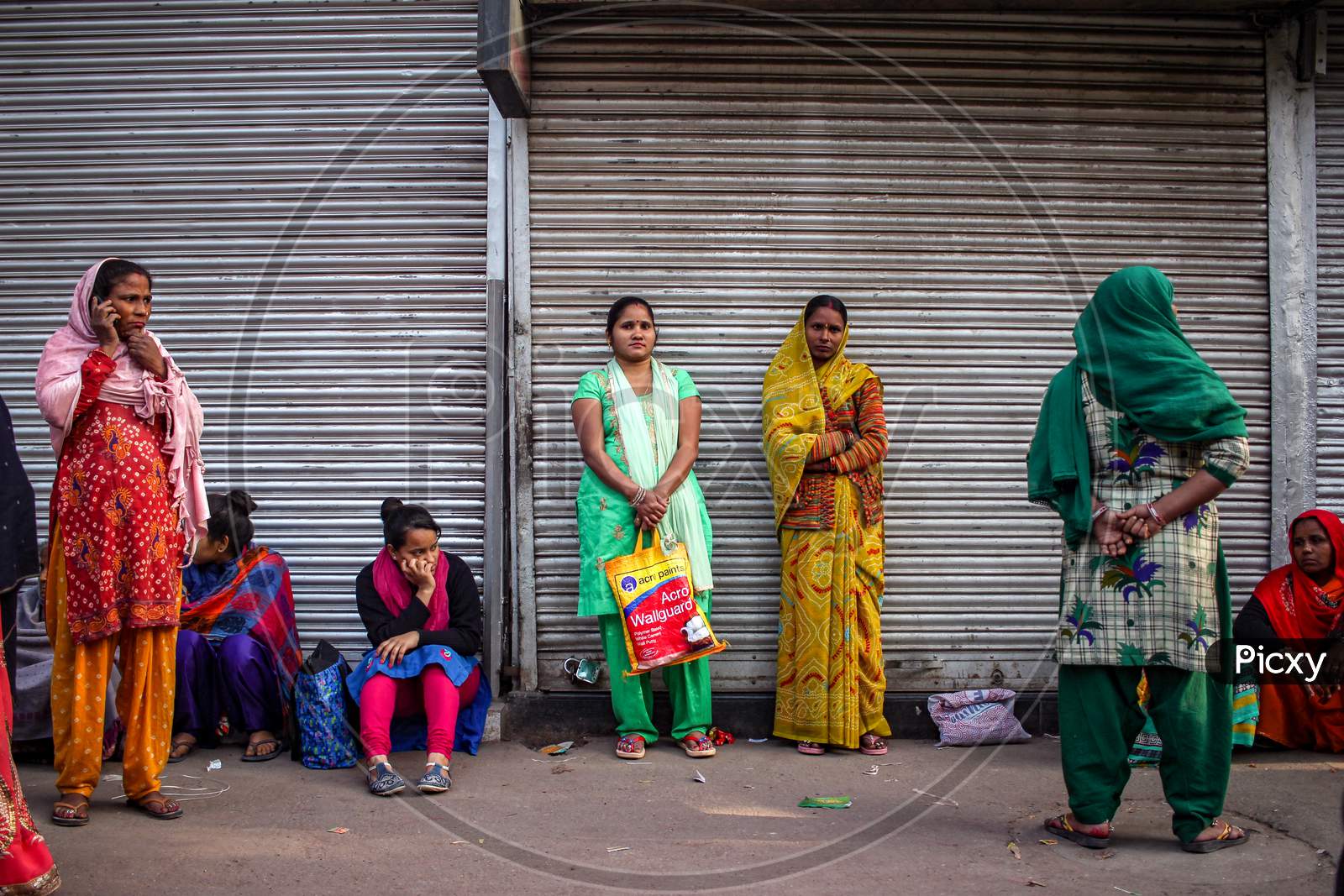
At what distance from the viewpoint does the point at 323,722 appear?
14.3 feet

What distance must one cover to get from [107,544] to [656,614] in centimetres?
217

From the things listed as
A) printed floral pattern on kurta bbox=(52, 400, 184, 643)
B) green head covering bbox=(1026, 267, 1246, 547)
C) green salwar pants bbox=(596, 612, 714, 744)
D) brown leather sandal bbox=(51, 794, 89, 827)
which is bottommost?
brown leather sandal bbox=(51, 794, 89, 827)

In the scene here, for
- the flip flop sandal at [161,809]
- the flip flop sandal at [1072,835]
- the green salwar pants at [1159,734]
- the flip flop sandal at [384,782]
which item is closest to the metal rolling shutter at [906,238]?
the flip flop sandal at [384,782]

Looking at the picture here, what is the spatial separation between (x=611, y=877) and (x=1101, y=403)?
7.26 feet

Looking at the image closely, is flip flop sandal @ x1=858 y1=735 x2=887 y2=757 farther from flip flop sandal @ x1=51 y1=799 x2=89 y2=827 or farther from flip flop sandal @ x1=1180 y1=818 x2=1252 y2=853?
flip flop sandal @ x1=51 y1=799 x2=89 y2=827

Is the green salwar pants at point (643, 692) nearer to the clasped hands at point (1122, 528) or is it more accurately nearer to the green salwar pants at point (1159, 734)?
the green salwar pants at point (1159, 734)

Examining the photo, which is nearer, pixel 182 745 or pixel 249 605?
pixel 182 745

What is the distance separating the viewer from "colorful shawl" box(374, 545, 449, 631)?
14.8 feet

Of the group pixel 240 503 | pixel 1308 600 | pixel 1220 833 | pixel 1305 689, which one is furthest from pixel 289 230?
pixel 1305 689

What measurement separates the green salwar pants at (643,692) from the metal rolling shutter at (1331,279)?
3342 mm

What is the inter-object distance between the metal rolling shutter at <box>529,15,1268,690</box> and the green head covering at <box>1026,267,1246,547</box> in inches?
64.9

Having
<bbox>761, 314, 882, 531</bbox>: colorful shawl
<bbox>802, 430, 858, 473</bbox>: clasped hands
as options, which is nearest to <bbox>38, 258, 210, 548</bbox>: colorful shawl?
<bbox>761, 314, 882, 531</bbox>: colorful shawl

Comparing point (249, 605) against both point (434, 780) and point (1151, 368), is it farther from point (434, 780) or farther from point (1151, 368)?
point (1151, 368)

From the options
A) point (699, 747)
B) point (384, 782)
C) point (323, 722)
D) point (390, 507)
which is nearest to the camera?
point (384, 782)
